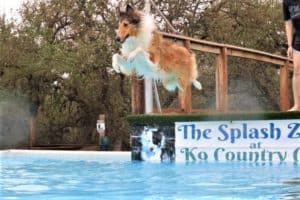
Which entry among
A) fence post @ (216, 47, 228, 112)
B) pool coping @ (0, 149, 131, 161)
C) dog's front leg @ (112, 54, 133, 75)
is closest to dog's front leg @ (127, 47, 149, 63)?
dog's front leg @ (112, 54, 133, 75)

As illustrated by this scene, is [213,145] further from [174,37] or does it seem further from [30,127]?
[30,127]

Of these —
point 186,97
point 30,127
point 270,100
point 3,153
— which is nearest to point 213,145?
point 186,97

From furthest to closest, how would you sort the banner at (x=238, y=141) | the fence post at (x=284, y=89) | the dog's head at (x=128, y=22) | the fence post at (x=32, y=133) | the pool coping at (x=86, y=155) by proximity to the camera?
1. the fence post at (x=32, y=133)
2. the pool coping at (x=86, y=155)
3. the fence post at (x=284, y=89)
4. the dog's head at (x=128, y=22)
5. the banner at (x=238, y=141)

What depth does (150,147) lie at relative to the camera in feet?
34.2

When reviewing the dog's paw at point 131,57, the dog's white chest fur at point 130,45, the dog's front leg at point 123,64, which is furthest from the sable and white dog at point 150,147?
the dog's white chest fur at point 130,45

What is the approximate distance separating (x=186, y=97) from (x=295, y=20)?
127 inches

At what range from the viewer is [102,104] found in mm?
19922

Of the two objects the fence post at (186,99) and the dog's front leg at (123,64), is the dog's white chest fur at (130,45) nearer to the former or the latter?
the dog's front leg at (123,64)

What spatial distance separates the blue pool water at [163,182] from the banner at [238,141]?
0.30 metres

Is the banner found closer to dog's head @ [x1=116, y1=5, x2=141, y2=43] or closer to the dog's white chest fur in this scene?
the dog's white chest fur

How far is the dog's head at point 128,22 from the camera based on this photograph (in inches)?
397

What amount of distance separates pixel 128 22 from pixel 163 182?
3972 mm

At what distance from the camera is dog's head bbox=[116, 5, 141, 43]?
10.1 m

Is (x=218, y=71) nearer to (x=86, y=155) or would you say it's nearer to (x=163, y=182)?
(x=86, y=155)
